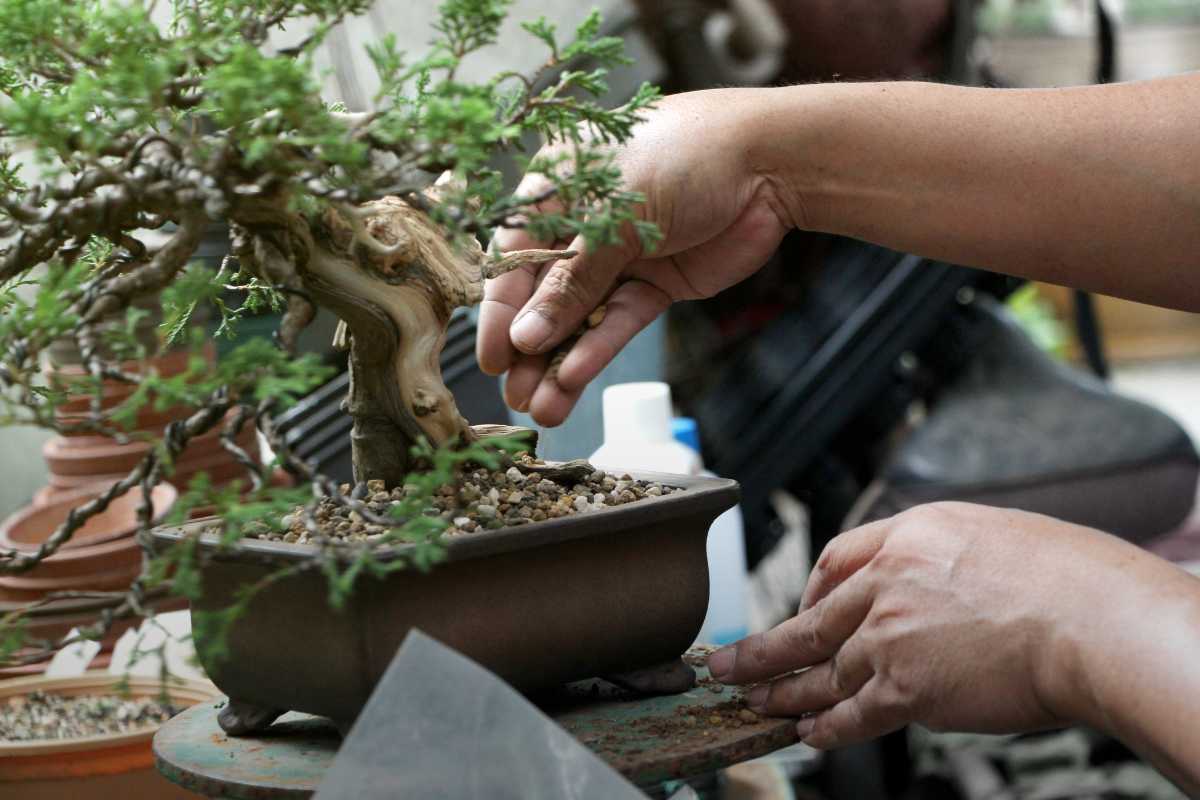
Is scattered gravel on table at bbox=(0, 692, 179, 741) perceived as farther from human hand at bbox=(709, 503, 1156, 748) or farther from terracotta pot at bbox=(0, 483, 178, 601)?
human hand at bbox=(709, 503, 1156, 748)

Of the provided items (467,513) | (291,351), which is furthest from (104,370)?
(467,513)

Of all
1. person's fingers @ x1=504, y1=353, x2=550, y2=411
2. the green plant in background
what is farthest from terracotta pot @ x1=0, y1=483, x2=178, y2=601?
the green plant in background

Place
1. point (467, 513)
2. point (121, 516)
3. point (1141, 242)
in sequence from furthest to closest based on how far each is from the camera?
point (121, 516)
point (1141, 242)
point (467, 513)

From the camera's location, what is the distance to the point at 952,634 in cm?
78

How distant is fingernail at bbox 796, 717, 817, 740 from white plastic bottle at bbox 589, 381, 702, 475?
422 mm

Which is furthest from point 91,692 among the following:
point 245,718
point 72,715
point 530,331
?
point 530,331

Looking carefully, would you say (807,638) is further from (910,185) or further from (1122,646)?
(910,185)

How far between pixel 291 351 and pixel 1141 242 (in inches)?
29.2

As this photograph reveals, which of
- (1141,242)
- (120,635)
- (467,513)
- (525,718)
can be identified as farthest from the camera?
(120,635)

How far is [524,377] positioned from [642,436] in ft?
0.63

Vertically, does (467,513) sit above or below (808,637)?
above

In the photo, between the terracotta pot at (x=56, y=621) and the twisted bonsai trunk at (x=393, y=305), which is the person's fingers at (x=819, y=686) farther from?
the terracotta pot at (x=56, y=621)

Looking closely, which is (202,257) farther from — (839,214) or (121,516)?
(839,214)

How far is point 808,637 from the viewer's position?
819mm
